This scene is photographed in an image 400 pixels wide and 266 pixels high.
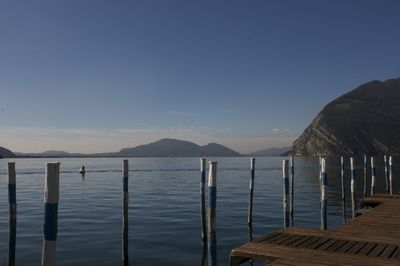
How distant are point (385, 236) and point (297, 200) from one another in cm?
2835

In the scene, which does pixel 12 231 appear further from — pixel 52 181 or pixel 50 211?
pixel 52 181

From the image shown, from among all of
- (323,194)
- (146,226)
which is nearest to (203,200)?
(323,194)

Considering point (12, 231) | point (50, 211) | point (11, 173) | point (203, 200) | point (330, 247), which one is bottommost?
point (12, 231)

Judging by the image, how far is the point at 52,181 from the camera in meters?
6.90

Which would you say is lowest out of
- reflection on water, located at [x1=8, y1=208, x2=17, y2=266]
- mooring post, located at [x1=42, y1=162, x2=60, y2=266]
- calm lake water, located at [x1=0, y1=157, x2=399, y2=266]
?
calm lake water, located at [x1=0, y1=157, x2=399, y2=266]

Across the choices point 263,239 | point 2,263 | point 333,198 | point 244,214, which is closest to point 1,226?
point 2,263

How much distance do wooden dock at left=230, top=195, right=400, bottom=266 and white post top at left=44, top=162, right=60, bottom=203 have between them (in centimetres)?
504

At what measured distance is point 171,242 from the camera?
67.2ft

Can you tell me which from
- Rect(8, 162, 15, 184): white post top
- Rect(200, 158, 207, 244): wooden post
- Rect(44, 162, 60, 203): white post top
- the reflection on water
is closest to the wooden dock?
Rect(44, 162, 60, 203): white post top

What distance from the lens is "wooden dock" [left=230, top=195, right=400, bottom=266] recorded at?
32.6 ft

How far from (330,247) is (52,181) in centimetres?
735

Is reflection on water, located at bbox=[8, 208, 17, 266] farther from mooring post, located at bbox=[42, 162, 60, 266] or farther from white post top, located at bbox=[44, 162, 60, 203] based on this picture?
white post top, located at bbox=[44, 162, 60, 203]

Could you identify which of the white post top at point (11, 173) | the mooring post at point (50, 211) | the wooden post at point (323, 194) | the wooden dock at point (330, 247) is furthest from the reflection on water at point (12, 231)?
the wooden post at point (323, 194)

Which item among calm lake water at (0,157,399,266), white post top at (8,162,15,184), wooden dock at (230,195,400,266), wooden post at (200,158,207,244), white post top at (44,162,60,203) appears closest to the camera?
white post top at (44,162,60,203)
